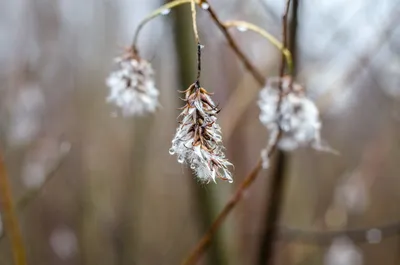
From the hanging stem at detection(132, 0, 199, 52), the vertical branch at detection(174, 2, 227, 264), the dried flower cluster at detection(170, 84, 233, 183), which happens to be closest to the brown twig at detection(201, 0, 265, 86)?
the hanging stem at detection(132, 0, 199, 52)

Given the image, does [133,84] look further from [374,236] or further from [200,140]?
[374,236]

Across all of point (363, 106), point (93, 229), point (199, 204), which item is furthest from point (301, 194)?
point (199, 204)

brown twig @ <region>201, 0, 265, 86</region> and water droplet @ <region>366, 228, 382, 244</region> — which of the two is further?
water droplet @ <region>366, 228, 382, 244</region>

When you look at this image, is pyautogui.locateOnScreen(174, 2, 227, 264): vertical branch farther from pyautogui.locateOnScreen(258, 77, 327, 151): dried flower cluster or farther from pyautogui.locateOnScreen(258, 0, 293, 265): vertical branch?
pyautogui.locateOnScreen(258, 77, 327, 151): dried flower cluster

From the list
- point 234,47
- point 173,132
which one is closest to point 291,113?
point 234,47

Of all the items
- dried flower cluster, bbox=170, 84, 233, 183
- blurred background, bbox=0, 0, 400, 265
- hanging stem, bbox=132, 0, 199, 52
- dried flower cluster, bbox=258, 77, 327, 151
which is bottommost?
blurred background, bbox=0, 0, 400, 265

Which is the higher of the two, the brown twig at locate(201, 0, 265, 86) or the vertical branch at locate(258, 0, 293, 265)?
the brown twig at locate(201, 0, 265, 86)

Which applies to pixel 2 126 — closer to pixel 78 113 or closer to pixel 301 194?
pixel 78 113
